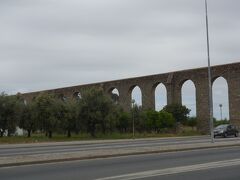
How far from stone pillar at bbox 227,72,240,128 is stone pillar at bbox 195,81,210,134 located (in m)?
3.23

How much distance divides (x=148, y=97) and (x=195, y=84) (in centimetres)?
836

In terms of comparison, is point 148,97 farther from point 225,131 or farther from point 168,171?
point 168,171

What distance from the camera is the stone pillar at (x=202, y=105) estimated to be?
6662 cm

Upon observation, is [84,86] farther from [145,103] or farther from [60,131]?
[60,131]

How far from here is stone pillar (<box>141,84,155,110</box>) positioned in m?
73.2

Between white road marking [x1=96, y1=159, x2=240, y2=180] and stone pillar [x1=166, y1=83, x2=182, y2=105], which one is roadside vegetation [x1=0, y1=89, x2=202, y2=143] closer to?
stone pillar [x1=166, y1=83, x2=182, y2=105]

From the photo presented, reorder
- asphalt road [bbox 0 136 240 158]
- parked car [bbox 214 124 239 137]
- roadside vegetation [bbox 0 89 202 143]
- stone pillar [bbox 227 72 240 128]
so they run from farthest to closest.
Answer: stone pillar [bbox 227 72 240 128] → roadside vegetation [bbox 0 89 202 143] → parked car [bbox 214 124 239 137] → asphalt road [bbox 0 136 240 158]

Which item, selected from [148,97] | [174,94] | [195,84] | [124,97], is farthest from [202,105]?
[124,97]

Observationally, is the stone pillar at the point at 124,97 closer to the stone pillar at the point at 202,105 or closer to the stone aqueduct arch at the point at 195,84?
the stone aqueduct arch at the point at 195,84

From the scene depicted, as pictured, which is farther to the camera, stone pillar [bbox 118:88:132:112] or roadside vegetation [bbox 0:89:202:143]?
stone pillar [bbox 118:88:132:112]

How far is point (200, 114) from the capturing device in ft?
223

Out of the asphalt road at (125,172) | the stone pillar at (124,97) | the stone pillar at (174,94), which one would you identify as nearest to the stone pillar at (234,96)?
the stone pillar at (174,94)

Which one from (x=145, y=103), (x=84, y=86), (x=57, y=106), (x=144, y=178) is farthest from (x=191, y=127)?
(x=144, y=178)

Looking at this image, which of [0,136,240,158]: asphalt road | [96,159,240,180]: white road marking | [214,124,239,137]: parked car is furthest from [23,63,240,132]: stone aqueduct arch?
[96,159,240,180]: white road marking
